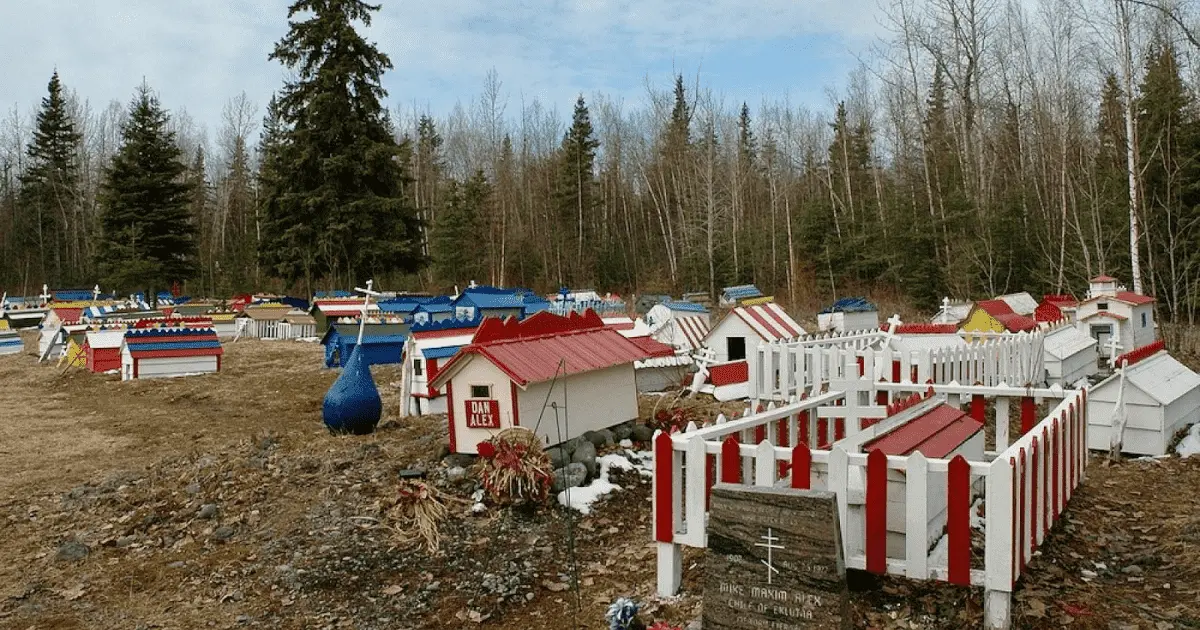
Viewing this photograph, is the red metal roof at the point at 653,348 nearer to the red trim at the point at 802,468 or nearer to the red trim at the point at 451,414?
the red trim at the point at 451,414

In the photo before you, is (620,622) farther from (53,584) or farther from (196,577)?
(53,584)

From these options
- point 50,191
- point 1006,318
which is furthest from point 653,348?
point 50,191

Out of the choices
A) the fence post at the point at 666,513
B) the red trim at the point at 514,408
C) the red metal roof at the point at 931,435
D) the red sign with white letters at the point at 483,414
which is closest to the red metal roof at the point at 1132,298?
the red metal roof at the point at 931,435

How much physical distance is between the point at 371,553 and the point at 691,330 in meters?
12.1

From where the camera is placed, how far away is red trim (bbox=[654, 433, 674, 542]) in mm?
4660

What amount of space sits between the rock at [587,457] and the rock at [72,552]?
14.4 feet

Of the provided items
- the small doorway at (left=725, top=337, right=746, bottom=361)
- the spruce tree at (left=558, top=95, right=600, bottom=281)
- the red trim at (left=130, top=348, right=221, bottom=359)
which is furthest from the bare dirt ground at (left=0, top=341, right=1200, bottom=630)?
the spruce tree at (left=558, top=95, right=600, bottom=281)

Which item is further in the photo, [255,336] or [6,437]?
[255,336]

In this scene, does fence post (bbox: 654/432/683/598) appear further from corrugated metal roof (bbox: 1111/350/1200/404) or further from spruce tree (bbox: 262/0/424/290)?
spruce tree (bbox: 262/0/424/290)

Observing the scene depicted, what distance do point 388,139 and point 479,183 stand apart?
14371 millimetres

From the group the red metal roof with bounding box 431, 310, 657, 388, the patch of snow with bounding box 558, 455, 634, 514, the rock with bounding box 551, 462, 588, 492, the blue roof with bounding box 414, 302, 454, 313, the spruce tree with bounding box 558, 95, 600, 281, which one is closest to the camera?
the patch of snow with bounding box 558, 455, 634, 514

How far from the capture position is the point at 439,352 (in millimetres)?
11227

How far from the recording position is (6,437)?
1197 centimetres

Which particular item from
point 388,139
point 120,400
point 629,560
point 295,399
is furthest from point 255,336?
point 629,560
